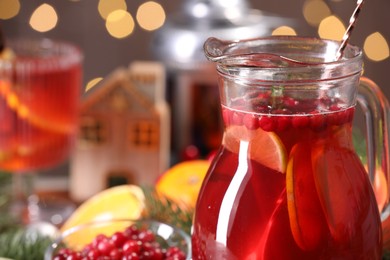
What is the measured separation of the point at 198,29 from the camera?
1.65 meters

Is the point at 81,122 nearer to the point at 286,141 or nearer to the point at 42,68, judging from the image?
the point at 42,68

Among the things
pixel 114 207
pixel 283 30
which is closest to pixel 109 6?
pixel 283 30

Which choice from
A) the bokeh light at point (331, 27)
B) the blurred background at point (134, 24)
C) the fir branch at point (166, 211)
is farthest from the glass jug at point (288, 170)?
the bokeh light at point (331, 27)

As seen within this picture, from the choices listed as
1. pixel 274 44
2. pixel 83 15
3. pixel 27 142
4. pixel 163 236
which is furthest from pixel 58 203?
pixel 83 15

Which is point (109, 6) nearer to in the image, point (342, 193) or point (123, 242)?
point (123, 242)

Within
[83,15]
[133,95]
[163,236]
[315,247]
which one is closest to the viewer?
[315,247]

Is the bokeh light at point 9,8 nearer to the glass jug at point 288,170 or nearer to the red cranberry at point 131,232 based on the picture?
the red cranberry at point 131,232

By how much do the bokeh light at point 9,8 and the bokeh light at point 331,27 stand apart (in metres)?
→ 0.87

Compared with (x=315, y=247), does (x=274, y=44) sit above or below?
above

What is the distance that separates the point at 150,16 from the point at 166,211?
143cm

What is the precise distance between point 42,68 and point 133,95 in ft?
0.58

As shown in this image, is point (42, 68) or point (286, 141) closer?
point (286, 141)

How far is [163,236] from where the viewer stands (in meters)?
0.72

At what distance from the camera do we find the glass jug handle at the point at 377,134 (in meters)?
0.62
